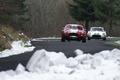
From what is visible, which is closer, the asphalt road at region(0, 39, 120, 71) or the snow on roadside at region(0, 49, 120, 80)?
the snow on roadside at region(0, 49, 120, 80)

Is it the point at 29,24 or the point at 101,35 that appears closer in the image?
the point at 101,35

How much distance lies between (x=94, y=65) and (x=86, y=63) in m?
0.31

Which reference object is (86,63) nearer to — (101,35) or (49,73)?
(49,73)

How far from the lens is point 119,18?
5106 cm

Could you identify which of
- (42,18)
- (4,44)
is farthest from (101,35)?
(42,18)

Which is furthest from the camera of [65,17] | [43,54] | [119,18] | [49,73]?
[65,17]

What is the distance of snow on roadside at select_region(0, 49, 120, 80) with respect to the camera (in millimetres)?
7062

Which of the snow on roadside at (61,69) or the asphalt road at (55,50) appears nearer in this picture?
the snow on roadside at (61,69)

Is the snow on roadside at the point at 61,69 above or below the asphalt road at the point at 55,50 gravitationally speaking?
above

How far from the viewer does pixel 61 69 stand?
25.6 feet

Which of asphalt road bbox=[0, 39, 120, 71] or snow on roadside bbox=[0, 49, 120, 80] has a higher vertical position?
snow on roadside bbox=[0, 49, 120, 80]

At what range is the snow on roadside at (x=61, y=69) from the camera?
7062 mm

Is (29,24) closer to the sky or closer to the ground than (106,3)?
closer to the ground

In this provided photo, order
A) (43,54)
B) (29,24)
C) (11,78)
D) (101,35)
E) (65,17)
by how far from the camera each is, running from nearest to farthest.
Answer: (11,78) < (43,54) < (101,35) < (29,24) < (65,17)
